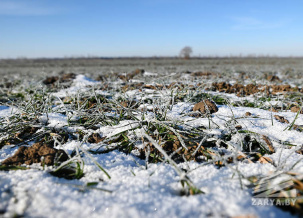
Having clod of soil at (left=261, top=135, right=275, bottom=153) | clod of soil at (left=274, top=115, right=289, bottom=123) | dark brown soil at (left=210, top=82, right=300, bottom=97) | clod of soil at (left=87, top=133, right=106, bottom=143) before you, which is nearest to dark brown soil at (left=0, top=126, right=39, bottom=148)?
clod of soil at (left=87, top=133, right=106, bottom=143)

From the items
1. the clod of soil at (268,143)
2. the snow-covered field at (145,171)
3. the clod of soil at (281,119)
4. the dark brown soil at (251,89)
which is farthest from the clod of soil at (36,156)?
the dark brown soil at (251,89)

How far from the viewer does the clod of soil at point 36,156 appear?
1.23 m

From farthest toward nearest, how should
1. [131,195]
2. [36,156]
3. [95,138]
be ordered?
1. [95,138]
2. [36,156]
3. [131,195]

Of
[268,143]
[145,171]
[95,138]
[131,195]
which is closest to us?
[131,195]

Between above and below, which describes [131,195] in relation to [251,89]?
below

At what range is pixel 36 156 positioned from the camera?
50.2 inches

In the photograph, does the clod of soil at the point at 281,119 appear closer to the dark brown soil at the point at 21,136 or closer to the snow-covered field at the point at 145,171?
the snow-covered field at the point at 145,171

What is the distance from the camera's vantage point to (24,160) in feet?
4.13

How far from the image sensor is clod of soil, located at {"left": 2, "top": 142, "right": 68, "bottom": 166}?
4.02 ft

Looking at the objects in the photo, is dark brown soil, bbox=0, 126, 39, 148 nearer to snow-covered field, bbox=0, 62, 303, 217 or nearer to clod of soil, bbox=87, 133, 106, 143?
snow-covered field, bbox=0, 62, 303, 217

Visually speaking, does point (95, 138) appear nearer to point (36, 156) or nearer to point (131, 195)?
point (36, 156)

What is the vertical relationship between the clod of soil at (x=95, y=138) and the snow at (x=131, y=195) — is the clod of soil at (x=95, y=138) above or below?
above

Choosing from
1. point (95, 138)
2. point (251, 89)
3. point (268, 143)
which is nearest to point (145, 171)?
point (95, 138)

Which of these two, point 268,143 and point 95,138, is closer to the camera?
point 268,143
